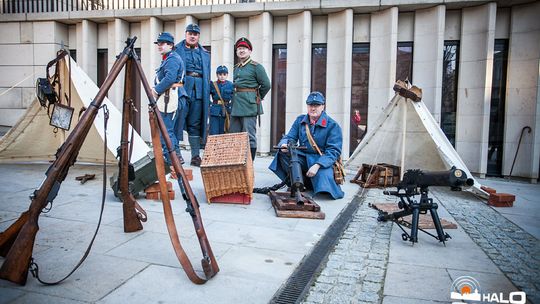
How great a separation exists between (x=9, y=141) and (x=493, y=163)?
9857 millimetres

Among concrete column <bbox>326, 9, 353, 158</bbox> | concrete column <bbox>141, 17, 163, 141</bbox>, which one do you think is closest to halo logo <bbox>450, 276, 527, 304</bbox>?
concrete column <bbox>326, 9, 353, 158</bbox>

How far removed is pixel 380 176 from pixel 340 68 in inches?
164

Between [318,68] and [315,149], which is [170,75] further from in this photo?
[318,68]

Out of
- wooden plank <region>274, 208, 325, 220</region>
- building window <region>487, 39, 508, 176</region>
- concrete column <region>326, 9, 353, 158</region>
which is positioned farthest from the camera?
concrete column <region>326, 9, 353, 158</region>

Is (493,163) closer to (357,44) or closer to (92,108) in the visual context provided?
(357,44)

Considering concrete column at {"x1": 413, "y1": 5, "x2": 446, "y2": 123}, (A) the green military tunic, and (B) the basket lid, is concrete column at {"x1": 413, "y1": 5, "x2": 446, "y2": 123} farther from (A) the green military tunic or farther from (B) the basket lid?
(B) the basket lid

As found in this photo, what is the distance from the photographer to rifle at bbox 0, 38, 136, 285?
2.26 metres

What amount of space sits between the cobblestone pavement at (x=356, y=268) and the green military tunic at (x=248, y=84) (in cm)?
287

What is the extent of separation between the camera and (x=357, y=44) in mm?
9648

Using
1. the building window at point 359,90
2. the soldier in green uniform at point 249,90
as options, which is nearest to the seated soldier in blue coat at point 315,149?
the soldier in green uniform at point 249,90

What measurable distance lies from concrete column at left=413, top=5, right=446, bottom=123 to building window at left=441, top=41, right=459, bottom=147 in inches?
19.4

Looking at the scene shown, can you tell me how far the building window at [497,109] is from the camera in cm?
872

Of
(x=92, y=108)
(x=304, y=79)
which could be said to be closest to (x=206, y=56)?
(x=304, y=79)

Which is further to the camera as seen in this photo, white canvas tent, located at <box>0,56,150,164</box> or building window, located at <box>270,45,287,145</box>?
building window, located at <box>270,45,287,145</box>
